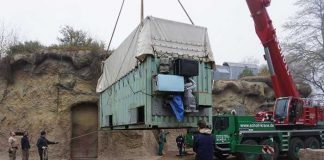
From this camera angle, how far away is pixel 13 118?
22.9m

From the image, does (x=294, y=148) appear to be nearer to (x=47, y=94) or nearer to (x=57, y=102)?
(x=57, y=102)

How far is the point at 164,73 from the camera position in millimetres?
10984

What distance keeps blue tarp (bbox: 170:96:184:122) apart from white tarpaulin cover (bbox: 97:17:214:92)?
1.30 meters

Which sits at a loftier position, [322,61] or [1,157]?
[322,61]

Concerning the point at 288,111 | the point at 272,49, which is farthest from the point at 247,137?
the point at 272,49

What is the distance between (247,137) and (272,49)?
4.49 meters

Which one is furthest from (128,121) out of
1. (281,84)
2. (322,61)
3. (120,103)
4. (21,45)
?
(322,61)

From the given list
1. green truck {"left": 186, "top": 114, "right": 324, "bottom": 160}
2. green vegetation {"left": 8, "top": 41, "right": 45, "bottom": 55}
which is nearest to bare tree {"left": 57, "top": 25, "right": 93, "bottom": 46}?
green vegetation {"left": 8, "top": 41, "right": 45, "bottom": 55}

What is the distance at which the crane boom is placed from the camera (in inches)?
766

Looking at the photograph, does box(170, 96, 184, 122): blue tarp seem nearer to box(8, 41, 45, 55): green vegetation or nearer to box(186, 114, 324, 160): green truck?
box(186, 114, 324, 160): green truck

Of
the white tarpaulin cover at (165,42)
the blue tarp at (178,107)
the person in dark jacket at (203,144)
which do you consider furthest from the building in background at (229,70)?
the person in dark jacket at (203,144)

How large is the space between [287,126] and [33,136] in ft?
43.2

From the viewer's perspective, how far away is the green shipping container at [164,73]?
36.1 feet

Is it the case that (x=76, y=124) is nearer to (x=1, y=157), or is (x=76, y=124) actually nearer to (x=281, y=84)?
(x=1, y=157)
